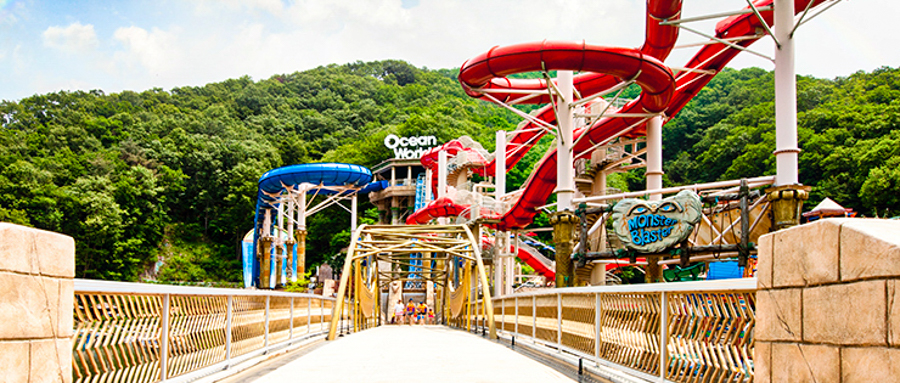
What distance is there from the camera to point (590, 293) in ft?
26.9

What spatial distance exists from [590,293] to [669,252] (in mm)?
13993

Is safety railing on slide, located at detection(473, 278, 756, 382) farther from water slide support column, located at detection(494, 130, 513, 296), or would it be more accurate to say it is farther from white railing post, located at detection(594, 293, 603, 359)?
water slide support column, located at detection(494, 130, 513, 296)

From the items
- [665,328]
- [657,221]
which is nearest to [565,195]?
[657,221]

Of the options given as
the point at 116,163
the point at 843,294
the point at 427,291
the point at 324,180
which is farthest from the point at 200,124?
the point at 843,294

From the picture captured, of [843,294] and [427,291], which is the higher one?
[843,294]

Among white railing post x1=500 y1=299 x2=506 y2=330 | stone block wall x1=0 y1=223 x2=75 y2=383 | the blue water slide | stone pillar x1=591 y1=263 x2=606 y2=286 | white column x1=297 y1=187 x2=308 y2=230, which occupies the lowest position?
white railing post x1=500 y1=299 x2=506 y2=330

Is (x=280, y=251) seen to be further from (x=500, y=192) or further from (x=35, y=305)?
(x=35, y=305)

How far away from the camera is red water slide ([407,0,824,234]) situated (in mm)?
19094

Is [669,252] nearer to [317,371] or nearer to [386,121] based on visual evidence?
[317,371]

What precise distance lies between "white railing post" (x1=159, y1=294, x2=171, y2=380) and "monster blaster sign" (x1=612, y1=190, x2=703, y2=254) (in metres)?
17.0

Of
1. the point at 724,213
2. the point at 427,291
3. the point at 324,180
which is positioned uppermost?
the point at 324,180

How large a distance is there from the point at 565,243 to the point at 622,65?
6.62 meters

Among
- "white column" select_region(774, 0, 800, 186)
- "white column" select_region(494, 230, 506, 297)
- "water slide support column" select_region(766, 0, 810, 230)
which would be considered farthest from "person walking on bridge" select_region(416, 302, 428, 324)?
"white column" select_region(774, 0, 800, 186)

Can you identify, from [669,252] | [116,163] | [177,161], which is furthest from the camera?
[177,161]
